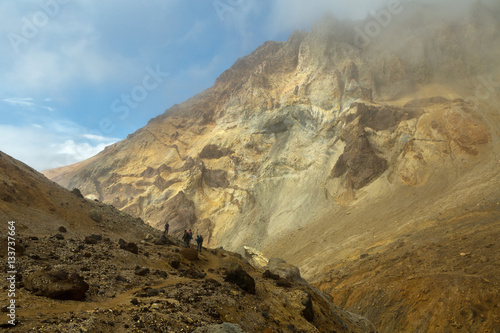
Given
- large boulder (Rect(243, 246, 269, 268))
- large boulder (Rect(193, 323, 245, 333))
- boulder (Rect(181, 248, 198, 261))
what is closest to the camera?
large boulder (Rect(193, 323, 245, 333))

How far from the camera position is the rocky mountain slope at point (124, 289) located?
529 centimetres

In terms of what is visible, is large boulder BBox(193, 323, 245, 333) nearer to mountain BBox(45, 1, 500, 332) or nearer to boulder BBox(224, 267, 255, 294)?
boulder BBox(224, 267, 255, 294)

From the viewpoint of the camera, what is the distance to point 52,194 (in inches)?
675

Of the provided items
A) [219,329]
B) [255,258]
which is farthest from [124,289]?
[255,258]

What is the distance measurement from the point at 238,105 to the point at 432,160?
4187 centimetres

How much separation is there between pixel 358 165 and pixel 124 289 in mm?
42571

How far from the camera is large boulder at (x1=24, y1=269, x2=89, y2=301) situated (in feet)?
19.3

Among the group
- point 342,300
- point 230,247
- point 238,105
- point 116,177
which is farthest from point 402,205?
point 116,177

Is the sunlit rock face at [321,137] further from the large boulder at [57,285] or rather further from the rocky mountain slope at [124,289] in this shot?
the large boulder at [57,285]

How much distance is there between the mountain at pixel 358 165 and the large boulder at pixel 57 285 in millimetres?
18382

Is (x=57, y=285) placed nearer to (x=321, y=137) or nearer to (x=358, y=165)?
(x=358, y=165)

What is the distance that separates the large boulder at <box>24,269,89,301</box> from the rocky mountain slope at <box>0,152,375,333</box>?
0.02 meters

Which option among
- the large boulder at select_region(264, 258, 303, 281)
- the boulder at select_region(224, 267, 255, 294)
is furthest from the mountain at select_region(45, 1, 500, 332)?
the boulder at select_region(224, 267, 255, 294)

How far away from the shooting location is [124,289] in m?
7.58
